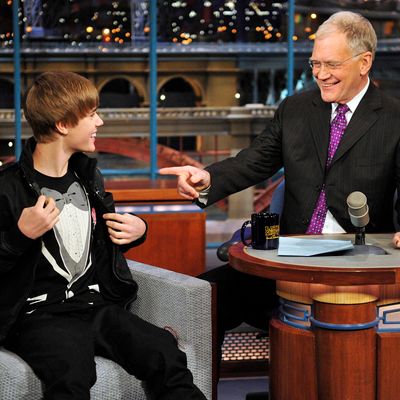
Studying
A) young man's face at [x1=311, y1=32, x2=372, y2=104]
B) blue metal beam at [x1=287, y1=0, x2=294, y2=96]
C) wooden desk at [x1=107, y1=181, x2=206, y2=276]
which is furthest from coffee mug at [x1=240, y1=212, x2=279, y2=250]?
blue metal beam at [x1=287, y1=0, x2=294, y2=96]

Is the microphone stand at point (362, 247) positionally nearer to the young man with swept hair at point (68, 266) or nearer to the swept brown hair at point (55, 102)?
the young man with swept hair at point (68, 266)

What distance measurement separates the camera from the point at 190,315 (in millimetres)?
2818

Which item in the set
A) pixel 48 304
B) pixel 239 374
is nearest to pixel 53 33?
pixel 239 374

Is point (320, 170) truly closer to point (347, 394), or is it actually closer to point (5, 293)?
point (347, 394)

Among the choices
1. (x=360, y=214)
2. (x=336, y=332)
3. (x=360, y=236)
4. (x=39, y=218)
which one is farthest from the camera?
(x=360, y=236)

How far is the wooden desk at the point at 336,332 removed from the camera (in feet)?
9.00

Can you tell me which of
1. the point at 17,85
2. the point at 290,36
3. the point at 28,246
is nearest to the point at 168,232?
the point at 28,246

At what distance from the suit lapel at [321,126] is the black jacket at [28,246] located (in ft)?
2.48

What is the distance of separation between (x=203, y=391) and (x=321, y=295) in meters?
0.45

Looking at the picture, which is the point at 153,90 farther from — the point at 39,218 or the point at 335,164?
the point at 39,218

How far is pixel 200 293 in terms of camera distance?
9.20 ft

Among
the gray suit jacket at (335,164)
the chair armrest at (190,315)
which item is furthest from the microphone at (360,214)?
the chair armrest at (190,315)

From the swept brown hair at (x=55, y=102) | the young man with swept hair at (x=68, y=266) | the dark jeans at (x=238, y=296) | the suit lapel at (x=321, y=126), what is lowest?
the dark jeans at (x=238, y=296)

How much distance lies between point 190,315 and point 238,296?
0.52 meters
